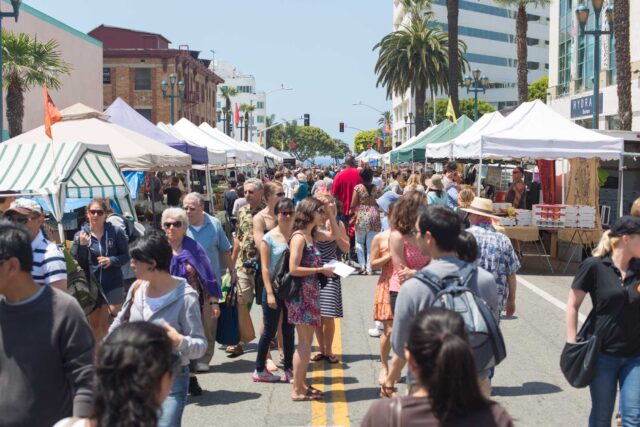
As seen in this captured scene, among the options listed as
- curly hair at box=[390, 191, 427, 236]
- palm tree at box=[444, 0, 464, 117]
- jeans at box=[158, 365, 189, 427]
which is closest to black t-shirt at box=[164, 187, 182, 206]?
curly hair at box=[390, 191, 427, 236]

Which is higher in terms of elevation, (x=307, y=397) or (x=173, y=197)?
(x=173, y=197)

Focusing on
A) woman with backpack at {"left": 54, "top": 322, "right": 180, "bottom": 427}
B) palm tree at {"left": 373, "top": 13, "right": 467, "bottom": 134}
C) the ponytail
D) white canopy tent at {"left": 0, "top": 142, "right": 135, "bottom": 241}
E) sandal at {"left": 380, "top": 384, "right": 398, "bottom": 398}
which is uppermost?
palm tree at {"left": 373, "top": 13, "right": 467, "bottom": 134}

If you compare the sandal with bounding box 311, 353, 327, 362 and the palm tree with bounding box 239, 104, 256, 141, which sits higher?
the palm tree with bounding box 239, 104, 256, 141

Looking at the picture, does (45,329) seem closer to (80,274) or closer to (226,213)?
(80,274)

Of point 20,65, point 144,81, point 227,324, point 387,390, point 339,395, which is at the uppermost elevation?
point 144,81

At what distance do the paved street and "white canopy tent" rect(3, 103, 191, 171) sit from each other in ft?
16.3

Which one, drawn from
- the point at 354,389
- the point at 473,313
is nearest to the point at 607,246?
the point at 473,313

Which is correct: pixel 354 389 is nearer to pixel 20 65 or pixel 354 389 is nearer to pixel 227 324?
pixel 227 324

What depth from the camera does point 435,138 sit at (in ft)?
90.3

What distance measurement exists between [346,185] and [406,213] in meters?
10.2

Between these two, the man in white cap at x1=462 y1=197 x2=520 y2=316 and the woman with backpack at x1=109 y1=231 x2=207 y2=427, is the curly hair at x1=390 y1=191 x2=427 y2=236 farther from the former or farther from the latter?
the woman with backpack at x1=109 y1=231 x2=207 y2=427

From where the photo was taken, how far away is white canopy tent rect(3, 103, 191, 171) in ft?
45.2

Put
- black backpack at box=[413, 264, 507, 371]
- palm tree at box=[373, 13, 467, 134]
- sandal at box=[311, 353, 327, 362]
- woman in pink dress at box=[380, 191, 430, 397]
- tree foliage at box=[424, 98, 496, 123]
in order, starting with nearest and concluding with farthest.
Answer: black backpack at box=[413, 264, 507, 371], woman in pink dress at box=[380, 191, 430, 397], sandal at box=[311, 353, 327, 362], palm tree at box=[373, 13, 467, 134], tree foliage at box=[424, 98, 496, 123]

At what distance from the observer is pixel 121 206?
1209 centimetres
